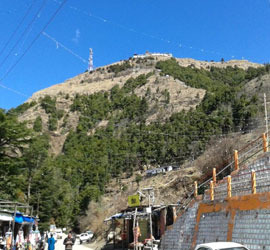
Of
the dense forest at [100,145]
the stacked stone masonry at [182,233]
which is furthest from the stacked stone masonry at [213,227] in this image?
the dense forest at [100,145]

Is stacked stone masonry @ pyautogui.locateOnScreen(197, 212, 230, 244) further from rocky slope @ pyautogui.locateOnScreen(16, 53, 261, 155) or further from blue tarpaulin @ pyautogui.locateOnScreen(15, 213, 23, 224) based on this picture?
rocky slope @ pyautogui.locateOnScreen(16, 53, 261, 155)

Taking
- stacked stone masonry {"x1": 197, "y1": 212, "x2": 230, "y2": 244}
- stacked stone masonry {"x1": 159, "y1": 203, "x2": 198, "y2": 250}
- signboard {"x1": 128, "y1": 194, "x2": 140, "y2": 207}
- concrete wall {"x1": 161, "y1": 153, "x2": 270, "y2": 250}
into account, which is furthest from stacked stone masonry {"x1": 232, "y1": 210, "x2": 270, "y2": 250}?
signboard {"x1": 128, "y1": 194, "x2": 140, "y2": 207}

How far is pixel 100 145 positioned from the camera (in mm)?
79688

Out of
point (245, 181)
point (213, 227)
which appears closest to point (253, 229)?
point (213, 227)

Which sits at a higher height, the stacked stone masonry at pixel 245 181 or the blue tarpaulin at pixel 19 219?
the stacked stone masonry at pixel 245 181

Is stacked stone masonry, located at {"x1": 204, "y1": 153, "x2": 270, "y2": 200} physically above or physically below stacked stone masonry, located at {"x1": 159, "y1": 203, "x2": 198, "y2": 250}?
above

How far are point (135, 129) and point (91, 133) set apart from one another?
1865 centimetres

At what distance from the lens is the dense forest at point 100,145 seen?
113 feet

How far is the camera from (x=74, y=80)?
497 feet

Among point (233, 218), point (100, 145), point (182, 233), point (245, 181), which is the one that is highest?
point (100, 145)

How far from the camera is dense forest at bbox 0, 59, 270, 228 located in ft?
113

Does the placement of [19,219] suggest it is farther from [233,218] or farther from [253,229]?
[253,229]

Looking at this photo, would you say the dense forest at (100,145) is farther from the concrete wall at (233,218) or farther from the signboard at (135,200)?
the concrete wall at (233,218)

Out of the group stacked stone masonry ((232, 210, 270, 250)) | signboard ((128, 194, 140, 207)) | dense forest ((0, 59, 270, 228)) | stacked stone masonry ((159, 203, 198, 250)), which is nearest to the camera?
stacked stone masonry ((232, 210, 270, 250))
